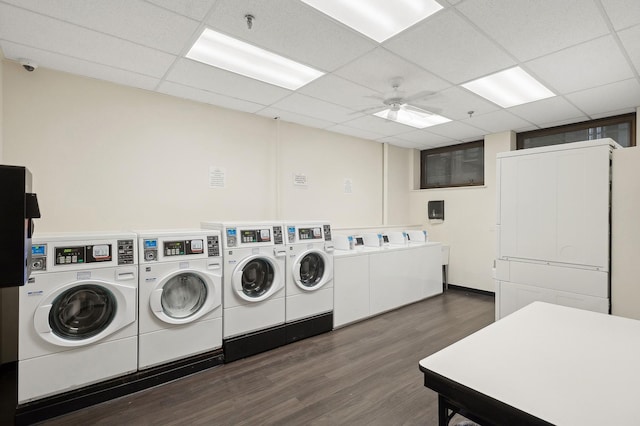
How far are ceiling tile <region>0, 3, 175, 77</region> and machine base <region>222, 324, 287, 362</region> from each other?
8.40 feet

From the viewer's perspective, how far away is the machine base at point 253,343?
2.87 meters

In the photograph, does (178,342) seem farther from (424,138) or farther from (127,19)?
(424,138)

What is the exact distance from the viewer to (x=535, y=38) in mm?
2244

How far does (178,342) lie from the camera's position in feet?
8.50

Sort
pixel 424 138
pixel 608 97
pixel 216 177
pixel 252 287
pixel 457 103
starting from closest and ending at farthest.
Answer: pixel 252 287, pixel 608 97, pixel 457 103, pixel 216 177, pixel 424 138

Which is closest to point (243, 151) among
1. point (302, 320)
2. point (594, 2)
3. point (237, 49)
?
point (237, 49)

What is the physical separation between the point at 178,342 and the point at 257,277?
0.93m

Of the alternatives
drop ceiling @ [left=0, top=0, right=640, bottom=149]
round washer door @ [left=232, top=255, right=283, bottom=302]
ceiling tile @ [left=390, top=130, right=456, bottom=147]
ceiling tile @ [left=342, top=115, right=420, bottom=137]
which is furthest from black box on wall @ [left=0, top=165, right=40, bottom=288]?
ceiling tile @ [left=390, top=130, right=456, bottom=147]

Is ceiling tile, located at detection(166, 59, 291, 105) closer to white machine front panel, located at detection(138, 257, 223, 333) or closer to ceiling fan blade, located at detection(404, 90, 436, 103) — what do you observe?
ceiling fan blade, located at detection(404, 90, 436, 103)

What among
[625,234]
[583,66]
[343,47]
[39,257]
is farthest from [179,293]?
[583,66]

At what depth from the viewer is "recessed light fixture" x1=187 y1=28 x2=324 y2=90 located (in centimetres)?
A: 237

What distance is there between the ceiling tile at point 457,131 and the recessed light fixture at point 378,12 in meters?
2.57

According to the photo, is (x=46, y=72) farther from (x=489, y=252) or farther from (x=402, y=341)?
(x=489, y=252)

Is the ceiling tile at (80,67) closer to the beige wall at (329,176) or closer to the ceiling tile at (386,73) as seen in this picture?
the beige wall at (329,176)
